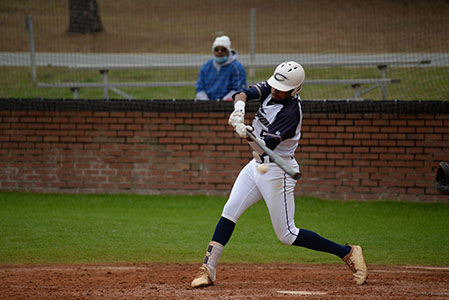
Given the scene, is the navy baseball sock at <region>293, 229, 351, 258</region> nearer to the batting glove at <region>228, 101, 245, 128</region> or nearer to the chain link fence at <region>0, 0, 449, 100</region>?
the batting glove at <region>228, 101, 245, 128</region>

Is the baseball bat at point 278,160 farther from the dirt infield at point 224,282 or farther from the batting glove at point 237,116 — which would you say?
the dirt infield at point 224,282

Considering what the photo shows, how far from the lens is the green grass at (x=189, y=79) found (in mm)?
11102

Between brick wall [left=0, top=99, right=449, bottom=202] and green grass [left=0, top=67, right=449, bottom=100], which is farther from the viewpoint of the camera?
green grass [left=0, top=67, right=449, bottom=100]

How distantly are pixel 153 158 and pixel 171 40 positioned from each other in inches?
227

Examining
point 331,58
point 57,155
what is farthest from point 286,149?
point 331,58

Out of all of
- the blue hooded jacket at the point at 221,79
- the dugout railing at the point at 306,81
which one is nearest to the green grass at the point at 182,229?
the blue hooded jacket at the point at 221,79

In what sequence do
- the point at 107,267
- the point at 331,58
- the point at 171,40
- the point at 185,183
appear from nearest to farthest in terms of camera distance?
the point at 107,267 → the point at 185,183 → the point at 331,58 → the point at 171,40

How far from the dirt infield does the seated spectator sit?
403 cm

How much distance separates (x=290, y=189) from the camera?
A: 543 centimetres

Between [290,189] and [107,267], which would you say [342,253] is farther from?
[107,267]

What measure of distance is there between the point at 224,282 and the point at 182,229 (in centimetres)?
244

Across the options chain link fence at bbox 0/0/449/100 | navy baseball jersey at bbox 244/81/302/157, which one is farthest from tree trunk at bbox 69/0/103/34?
navy baseball jersey at bbox 244/81/302/157

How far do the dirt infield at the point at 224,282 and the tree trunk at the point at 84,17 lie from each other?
8.92m

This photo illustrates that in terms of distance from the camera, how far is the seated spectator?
9.87 meters
